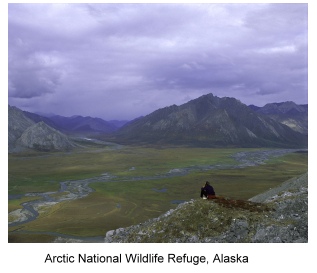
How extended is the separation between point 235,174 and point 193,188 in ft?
100

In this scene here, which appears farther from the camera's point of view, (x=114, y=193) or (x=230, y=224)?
(x=114, y=193)

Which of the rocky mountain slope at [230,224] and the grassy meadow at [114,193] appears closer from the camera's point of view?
the rocky mountain slope at [230,224]

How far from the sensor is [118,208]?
6372cm

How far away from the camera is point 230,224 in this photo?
2577 centimetres

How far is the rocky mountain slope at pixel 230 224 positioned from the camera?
2427 centimetres

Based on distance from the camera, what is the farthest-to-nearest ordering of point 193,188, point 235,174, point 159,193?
1. point 235,174
2. point 193,188
3. point 159,193

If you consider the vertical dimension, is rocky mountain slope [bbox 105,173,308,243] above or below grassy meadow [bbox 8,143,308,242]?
above

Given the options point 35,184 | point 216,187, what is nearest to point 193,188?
point 216,187

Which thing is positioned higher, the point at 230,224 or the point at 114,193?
the point at 230,224

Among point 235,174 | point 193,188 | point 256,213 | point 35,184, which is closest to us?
point 256,213

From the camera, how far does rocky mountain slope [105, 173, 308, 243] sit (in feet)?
79.6

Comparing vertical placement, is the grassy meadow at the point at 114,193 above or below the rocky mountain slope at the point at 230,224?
below

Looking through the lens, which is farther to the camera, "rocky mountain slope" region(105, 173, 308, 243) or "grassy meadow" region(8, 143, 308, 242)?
"grassy meadow" region(8, 143, 308, 242)
